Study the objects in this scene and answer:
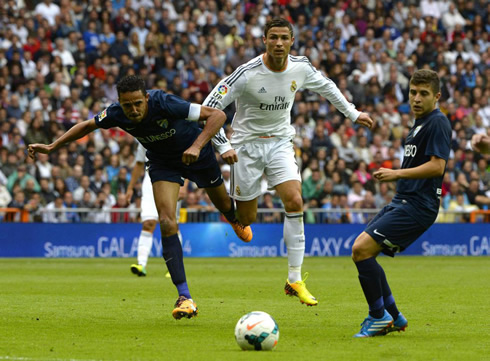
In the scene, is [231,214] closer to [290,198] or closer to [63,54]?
[290,198]

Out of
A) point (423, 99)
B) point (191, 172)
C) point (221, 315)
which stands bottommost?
point (221, 315)

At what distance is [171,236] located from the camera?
950cm

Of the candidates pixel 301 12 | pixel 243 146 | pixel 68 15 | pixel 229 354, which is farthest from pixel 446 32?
pixel 229 354

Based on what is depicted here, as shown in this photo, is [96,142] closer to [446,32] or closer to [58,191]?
[58,191]

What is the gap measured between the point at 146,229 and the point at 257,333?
908 centimetres

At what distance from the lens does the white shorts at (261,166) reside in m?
10.8

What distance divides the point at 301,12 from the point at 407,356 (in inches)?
924

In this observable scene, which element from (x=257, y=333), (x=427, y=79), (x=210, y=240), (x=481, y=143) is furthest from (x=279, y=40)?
(x=210, y=240)

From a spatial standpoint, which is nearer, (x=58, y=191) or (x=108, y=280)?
(x=108, y=280)

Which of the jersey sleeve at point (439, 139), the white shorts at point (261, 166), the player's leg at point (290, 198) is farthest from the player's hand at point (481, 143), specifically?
the white shorts at point (261, 166)

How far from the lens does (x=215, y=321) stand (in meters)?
9.06

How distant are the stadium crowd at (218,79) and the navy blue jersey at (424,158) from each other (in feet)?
48.9

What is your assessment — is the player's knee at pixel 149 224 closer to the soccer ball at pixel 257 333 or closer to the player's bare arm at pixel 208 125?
the player's bare arm at pixel 208 125

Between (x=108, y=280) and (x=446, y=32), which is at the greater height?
(x=446, y=32)
